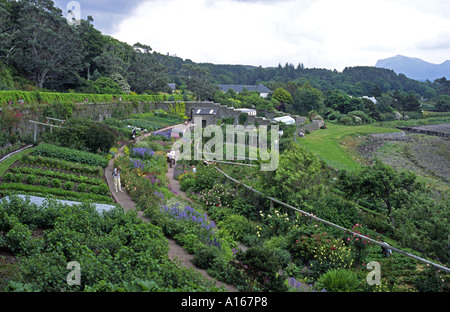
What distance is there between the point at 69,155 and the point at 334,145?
33126 mm

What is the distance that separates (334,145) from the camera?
42.1 metres

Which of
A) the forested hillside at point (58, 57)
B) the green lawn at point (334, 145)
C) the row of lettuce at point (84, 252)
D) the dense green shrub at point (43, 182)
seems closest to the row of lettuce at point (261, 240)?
the row of lettuce at point (84, 252)

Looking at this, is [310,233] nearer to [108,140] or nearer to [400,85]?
[108,140]

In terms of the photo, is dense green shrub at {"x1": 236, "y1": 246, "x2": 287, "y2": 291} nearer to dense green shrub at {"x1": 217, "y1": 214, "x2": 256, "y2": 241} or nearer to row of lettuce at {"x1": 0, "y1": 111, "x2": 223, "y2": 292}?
row of lettuce at {"x1": 0, "y1": 111, "x2": 223, "y2": 292}

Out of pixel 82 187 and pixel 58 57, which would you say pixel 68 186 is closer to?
pixel 82 187

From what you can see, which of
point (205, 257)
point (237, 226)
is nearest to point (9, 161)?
point (237, 226)

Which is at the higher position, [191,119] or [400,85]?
Result: [400,85]

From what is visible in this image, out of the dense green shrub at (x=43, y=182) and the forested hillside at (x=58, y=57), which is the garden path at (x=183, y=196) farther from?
the forested hillside at (x=58, y=57)

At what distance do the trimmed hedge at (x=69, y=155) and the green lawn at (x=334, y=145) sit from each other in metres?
17.6

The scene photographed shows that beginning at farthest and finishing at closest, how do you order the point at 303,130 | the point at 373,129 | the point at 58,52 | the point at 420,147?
the point at 373,129
the point at 303,130
the point at 420,147
the point at 58,52

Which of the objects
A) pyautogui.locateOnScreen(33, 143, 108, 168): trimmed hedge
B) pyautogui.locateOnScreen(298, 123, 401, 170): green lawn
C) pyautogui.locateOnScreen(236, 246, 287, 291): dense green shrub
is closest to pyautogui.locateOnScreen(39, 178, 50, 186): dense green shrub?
pyautogui.locateOnScreen(33, 143, 108, 168): trimmed hedge

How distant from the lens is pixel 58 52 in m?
31.8

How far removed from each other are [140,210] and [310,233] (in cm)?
581
